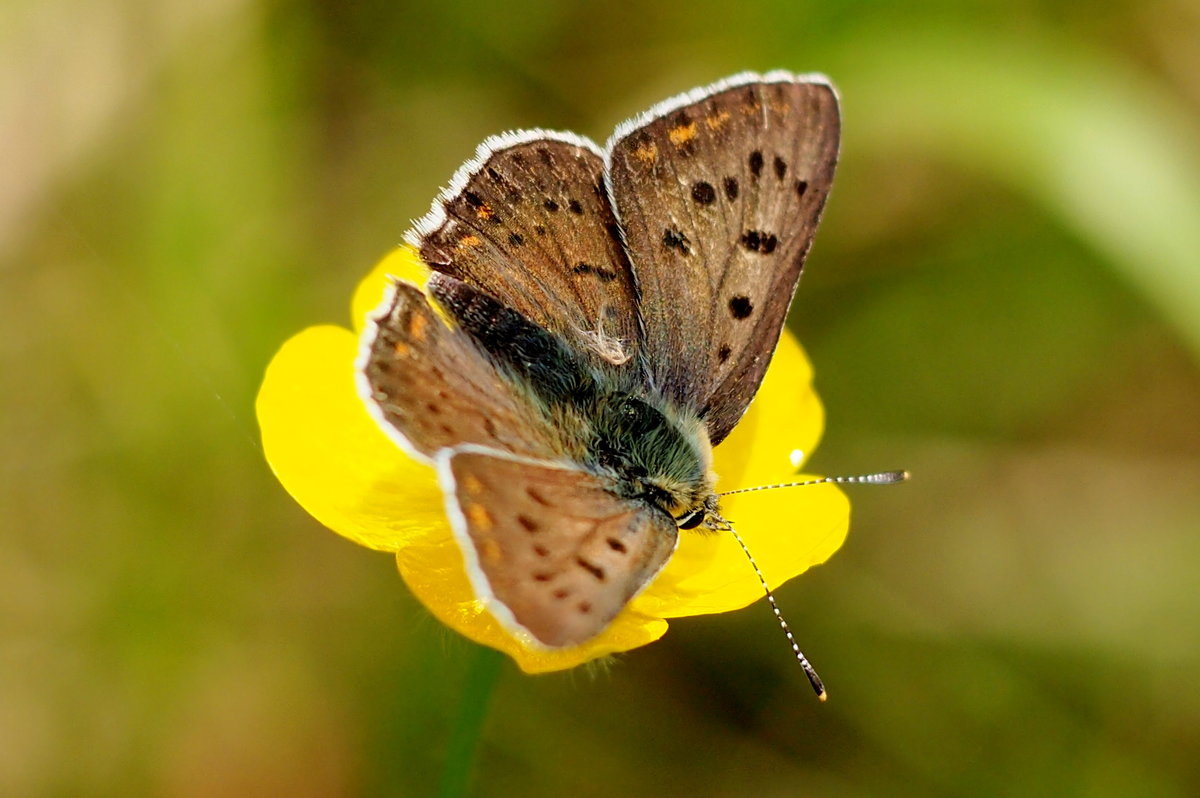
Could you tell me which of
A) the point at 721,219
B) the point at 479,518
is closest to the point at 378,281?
the point at 721,219

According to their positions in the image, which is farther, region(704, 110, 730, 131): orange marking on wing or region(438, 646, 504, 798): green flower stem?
region(704, 110, 730, 131): orange marking on wing

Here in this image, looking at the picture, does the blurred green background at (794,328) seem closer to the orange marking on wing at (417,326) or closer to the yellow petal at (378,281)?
the yellow petal at (378,281)

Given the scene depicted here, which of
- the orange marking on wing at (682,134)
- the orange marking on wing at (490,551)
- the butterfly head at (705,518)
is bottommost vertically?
the orange marking on wing at (490,551)

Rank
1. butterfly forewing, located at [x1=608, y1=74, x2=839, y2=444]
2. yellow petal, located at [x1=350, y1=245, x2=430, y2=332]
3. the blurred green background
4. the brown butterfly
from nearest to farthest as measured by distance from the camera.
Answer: the brown butterfly → butterfly forewing, located at [x1=608, y1=74, x2=839, y2=444] → yellow petal, located at [x1=350, y1=245, x2=430, y2=332] → the blurred green background

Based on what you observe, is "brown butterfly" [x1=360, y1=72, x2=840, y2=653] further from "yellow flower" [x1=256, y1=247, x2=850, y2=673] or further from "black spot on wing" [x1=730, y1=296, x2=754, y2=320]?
"yellow flower" [x1=256, y1=247, x2=850, y2=673]

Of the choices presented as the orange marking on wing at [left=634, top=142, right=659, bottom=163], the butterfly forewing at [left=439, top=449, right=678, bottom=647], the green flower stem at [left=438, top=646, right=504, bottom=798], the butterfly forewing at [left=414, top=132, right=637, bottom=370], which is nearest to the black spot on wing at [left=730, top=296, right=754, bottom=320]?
the butterfly forewing at [left=414, top=132, right=637, bottom=370]

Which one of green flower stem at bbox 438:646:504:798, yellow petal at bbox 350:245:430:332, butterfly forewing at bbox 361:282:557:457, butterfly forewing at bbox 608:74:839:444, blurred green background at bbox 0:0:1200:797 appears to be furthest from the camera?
blurred green background at bbox 0:0:1200:797

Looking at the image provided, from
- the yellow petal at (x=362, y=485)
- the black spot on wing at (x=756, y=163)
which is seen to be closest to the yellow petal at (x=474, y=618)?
the yellow petal at (x=362, y=485)
